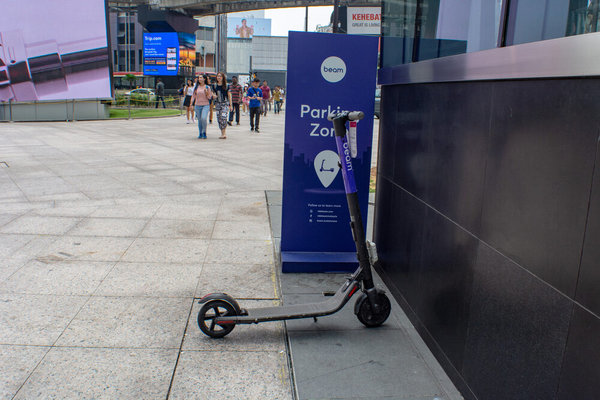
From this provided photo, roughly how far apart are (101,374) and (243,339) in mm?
964

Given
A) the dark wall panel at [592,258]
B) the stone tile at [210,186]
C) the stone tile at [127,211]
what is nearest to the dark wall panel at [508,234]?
the dark wall panel at [592,258]

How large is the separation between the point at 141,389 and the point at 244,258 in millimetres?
2436

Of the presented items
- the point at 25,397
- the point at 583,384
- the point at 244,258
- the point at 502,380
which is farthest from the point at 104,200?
the point at 583,384

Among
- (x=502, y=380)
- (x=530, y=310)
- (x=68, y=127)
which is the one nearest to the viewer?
(x=530, y=310)

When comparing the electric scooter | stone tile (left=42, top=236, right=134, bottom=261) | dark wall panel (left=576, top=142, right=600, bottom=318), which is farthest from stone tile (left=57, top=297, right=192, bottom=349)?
dark wall panel (left=576, top=142, right=600, bottom=318)

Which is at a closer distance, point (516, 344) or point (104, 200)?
point (516, 344)

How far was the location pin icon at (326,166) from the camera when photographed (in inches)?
191

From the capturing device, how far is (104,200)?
25.5 feet

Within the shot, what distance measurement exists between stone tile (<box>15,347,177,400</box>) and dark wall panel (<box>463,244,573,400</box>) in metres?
1.75

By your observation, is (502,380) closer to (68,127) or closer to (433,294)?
(433,294)

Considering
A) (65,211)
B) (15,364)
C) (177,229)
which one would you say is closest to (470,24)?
(15,364)

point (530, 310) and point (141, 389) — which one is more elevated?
point (530, 310)

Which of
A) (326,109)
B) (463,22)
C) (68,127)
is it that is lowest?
(68,127)

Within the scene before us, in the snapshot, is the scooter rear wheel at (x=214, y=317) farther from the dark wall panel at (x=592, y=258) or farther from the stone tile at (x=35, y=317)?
the dark wall panel at (x=592, y=258)
